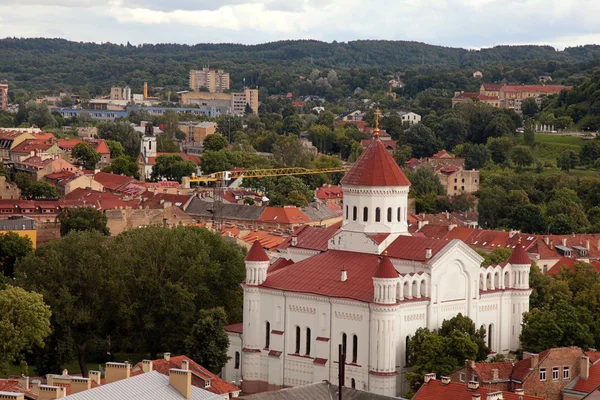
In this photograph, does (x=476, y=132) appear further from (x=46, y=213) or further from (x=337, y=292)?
(x=337, y=292)

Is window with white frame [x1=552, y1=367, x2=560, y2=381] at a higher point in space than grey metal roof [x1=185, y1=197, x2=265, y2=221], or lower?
higher

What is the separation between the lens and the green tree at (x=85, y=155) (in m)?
155

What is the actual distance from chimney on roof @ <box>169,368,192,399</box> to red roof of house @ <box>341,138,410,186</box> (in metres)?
22.6

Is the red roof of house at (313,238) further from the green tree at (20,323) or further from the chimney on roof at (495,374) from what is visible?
the chimney on roof at (495,374)

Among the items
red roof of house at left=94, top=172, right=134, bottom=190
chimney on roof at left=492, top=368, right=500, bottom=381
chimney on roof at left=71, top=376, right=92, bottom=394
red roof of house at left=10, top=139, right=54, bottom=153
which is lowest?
red roof of house at left=94, top=172, right=134, bottom=190

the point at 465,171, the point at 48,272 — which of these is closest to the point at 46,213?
the point at 48,272

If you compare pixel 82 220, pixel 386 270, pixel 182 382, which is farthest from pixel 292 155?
pixel 182 382

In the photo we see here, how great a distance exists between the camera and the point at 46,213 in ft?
359

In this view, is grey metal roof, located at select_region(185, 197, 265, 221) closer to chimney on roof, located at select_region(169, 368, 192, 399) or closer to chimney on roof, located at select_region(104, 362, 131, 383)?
chimney on roof, located at select_region(104, 362, 131, 383)

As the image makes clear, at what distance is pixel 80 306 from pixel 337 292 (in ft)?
48.2

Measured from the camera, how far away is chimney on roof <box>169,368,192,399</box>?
163ft

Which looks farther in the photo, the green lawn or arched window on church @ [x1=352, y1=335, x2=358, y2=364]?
the green lawn

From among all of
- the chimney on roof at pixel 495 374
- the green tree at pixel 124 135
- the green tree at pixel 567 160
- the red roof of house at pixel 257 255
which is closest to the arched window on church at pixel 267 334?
the red roof of house at pixel 257 255

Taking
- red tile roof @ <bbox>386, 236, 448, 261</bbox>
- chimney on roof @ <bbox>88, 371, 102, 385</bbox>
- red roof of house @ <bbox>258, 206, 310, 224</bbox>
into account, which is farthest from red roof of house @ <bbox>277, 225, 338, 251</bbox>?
red roof of house @ <bbox>258, 206, 310, 224</bbox>
